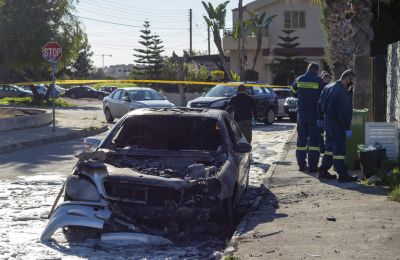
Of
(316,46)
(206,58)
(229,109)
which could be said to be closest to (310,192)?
(229,109)

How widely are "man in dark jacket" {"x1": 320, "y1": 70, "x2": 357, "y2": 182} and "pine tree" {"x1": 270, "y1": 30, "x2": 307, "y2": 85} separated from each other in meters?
35.8

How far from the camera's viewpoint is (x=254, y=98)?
2661 cm

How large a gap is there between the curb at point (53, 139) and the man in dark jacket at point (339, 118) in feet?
30.0

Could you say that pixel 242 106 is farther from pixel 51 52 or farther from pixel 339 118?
pixel 51 52

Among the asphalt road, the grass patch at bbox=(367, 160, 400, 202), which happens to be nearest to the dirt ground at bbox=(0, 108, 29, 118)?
the asphalt road

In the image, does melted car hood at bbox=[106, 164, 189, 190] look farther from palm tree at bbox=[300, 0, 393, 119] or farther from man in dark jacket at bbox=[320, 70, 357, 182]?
palm tree at bbox=[300, 0, 393, 119]

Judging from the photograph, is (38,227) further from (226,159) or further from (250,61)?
(250,61)

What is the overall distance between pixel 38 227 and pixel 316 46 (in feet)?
136

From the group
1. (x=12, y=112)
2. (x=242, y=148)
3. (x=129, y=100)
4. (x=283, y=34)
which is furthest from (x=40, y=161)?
(x=283, y=34)

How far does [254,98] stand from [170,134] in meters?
17.5

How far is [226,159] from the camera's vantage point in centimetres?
877

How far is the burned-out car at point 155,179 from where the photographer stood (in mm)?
7684

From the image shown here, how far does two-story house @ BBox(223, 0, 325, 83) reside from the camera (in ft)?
158

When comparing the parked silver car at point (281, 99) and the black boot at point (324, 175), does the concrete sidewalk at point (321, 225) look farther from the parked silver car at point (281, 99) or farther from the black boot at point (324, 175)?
the parked silver car at point (281, 99)
